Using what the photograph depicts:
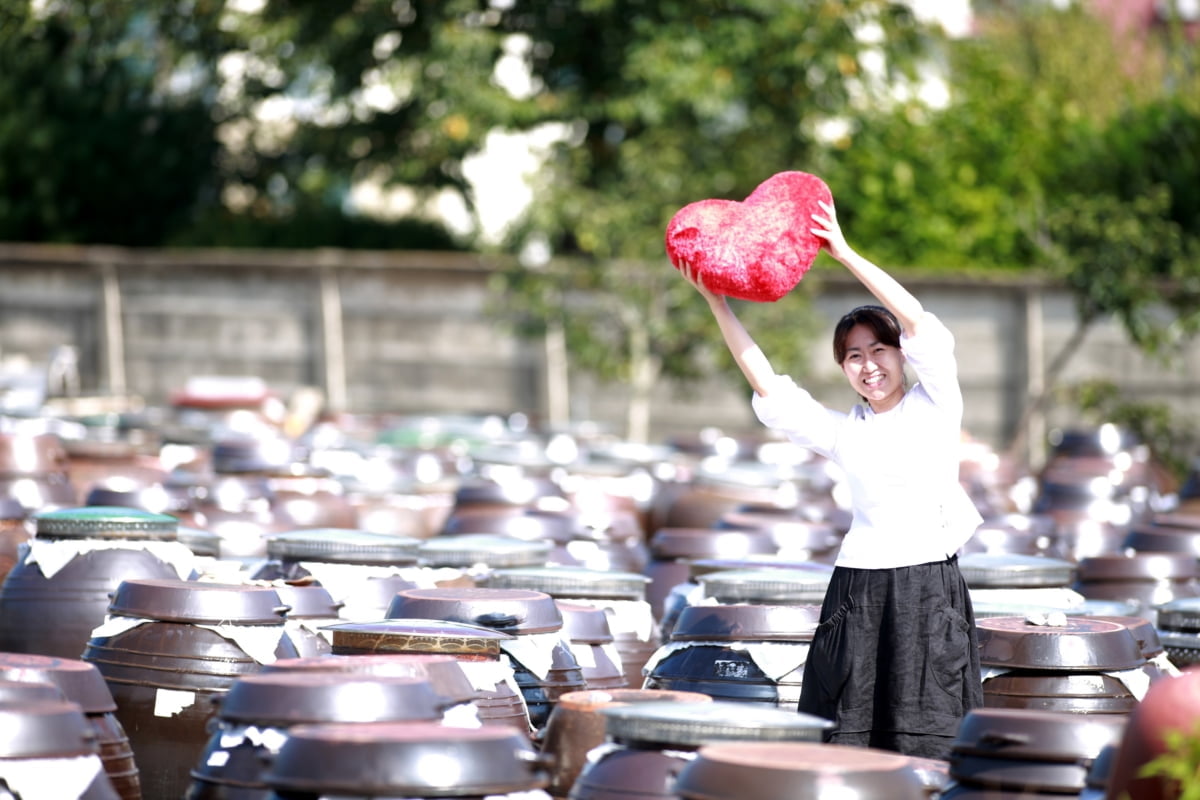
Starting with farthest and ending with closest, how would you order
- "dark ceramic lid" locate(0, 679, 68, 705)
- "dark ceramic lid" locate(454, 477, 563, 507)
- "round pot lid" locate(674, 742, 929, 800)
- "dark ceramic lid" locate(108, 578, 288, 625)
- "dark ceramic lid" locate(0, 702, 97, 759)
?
"dark ceramic lid" locate(454, 477, 563, 507), "dark ceramic lid" locate(108, 578, 288, 625), "dark ceramic lid" locate(0, 679, 68, 705), "dark ceramic lid" locate(0, 702, 97, 759), "round pot lid" locate(674, 742, 929, 800)

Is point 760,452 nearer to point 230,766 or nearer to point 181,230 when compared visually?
point 230,766

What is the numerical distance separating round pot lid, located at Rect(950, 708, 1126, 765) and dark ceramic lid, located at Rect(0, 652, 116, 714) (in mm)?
2080

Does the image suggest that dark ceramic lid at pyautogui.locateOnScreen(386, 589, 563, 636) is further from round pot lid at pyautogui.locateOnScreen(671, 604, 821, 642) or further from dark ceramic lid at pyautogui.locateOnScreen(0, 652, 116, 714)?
dark ceramic lid at pyautogui.locateOnScreen(0, 652, 116, 714)

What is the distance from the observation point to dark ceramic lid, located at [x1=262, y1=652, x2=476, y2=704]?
437cm

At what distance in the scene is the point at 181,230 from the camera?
2244 centimetres

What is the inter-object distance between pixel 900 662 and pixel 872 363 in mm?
762

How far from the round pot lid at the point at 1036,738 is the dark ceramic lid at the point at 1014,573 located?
2.30 meters

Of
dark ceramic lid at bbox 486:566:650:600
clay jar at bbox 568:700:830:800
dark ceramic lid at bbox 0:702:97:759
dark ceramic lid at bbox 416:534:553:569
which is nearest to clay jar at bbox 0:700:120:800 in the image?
dark ceramic lid at bbox 0:702:97:759

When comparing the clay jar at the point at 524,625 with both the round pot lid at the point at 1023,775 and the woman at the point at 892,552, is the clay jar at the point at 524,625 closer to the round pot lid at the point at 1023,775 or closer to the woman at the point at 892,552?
the woman at the point at 892,552

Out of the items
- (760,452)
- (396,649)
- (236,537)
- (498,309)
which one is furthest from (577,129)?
(396,649)

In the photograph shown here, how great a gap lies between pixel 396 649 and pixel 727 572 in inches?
69.1

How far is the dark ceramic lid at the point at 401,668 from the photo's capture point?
4.37 m

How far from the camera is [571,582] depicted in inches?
258

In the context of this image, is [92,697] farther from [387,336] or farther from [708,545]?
[387,336]
